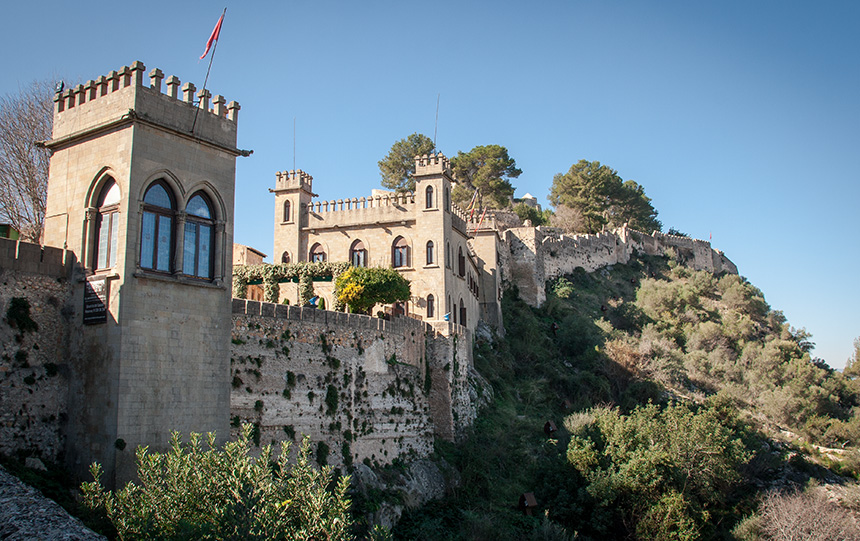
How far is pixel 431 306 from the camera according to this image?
119 ft

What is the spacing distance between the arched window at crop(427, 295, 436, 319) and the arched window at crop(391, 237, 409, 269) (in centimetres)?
216

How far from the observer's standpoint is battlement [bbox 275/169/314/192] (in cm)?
4003

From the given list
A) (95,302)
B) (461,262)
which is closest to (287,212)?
(461,262)

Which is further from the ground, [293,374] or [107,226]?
[107,226]

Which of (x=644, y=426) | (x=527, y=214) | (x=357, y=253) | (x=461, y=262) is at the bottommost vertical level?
(x=644, y=426)

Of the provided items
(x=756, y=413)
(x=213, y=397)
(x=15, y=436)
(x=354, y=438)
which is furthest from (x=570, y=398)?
(x=15, y=436)

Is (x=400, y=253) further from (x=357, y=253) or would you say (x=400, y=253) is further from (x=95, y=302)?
(x=95, y=302)

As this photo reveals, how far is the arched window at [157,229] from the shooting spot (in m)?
17.2

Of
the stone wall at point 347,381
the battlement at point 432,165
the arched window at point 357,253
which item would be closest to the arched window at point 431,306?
the stone wall at point 347,381

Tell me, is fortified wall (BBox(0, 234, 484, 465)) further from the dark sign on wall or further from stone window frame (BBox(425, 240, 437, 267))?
stone window frame (BBox(425, 240, 437, 267))

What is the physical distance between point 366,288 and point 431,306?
5.37 m

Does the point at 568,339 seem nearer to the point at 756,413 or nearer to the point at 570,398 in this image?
the point at 570,398

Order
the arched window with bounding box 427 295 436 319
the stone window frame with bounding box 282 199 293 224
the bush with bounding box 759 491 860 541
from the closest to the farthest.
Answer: the bush with bounding box 759 491 860 541, the arched window with bounding box 427 295 436 319, the stone window frame with bounding box 282 199 293 224

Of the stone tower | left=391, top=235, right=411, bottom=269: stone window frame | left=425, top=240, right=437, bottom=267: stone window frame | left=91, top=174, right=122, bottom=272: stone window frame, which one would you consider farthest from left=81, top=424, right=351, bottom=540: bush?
left=391, top=235, right=411, bottom=269: stone window frame
